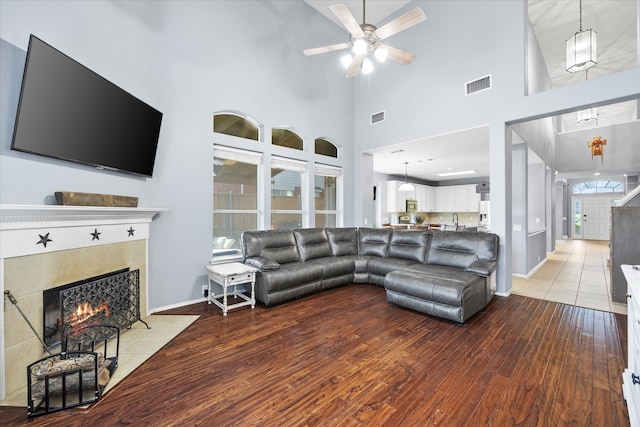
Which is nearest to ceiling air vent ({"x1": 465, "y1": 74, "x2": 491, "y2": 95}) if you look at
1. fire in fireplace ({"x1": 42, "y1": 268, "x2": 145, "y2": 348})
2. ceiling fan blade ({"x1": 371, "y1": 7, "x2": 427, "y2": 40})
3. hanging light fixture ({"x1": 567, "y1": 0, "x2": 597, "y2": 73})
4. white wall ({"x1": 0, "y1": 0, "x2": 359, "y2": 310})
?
hanging light fixture ({"x1": 567, "y1": 0, "x2": 597, "y2": 73})

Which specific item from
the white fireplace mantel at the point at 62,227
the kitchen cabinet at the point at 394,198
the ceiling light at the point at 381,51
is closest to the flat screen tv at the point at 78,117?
the white fireplace mantel at the point at 62,227

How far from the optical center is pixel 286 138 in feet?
16.7

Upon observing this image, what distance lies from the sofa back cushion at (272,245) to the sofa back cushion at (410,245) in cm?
175

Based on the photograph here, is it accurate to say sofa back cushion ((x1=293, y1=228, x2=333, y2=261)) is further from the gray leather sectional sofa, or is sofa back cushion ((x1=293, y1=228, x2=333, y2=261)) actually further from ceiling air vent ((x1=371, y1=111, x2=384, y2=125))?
ceiling air vent ((x1=371, y1=111, x2=384, y2=125))

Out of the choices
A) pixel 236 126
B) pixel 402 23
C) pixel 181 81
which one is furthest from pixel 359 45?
pixel 181 81

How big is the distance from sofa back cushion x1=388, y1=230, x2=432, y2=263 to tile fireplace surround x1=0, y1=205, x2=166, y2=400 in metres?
3.89

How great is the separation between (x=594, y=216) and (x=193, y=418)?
53.7 ft

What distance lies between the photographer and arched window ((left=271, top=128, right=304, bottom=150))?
4.89 meters

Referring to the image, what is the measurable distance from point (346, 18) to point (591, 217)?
14.9 metres

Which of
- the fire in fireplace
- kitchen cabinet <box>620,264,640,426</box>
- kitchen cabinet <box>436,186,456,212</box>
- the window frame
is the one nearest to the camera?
kitchen cabinet <box>620,264,640,426</box>

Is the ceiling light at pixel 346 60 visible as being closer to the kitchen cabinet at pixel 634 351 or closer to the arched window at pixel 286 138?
the arched window at pixel 286 138

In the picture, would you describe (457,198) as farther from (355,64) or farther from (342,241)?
(355,64)

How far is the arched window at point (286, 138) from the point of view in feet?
16.0

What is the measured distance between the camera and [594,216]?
11852mm
